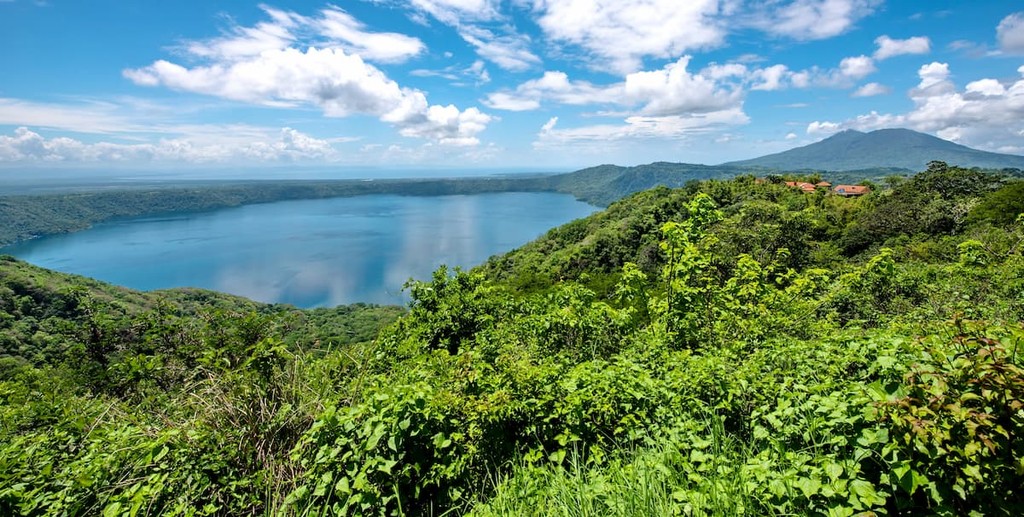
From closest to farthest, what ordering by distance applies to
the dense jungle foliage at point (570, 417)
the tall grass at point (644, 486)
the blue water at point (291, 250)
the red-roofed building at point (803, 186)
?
the dense jungle foliage at point (570, 417) < the tall grass at point (644, 486) < the red-roofed building at point (803, 186) < the blue water at point (291, 250)

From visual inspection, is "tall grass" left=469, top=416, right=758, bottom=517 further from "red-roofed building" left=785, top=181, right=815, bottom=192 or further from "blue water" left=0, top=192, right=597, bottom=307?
"blue water" left=0, top=192, right=597, bottom=307

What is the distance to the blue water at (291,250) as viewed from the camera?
89188 millimetres

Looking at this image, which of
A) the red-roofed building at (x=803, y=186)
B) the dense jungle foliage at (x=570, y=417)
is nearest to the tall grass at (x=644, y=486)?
the dense jungle foliage at (x=570, y=417)

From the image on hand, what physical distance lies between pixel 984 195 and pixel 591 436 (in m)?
44.6

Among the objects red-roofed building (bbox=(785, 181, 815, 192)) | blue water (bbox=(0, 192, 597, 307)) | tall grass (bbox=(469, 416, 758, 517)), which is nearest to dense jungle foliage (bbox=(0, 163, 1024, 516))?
tall grass (bbox=(469, 416, 758, 517))

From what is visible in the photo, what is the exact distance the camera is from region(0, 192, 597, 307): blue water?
8919cm

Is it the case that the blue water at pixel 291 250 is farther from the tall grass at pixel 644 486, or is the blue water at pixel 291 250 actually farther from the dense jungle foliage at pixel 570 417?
the tall grass at pixel 644 486

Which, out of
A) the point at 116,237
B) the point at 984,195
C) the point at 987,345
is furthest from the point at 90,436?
the point at 116,237

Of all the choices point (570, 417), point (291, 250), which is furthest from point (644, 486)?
point (291, 250)

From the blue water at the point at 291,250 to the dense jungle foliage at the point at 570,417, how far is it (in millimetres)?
70199

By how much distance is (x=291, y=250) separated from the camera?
12194 centimetres

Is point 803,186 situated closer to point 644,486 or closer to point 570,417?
point 570,417

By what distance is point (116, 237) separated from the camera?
146 metres

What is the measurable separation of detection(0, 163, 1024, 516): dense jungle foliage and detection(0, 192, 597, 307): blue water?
230 feet
